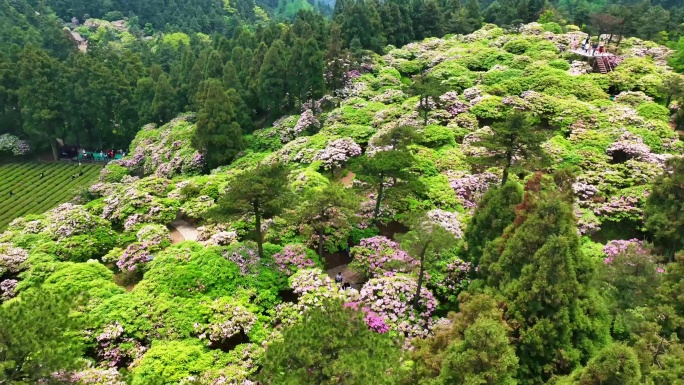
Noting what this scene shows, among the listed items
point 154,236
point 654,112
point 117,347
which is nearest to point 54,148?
point 154,236

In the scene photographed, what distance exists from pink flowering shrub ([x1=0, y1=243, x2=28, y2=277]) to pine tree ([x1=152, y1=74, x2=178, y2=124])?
32237 millimetres

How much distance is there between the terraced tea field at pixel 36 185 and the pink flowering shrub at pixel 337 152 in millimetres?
28923

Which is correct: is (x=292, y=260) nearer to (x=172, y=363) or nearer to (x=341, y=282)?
(x=341, y=282)

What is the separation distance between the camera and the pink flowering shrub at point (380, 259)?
23469 millimetres

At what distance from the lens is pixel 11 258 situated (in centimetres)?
2592

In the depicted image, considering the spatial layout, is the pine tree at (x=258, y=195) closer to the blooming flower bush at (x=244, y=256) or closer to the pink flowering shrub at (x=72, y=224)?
the blooming flower bush at (x=244, y=256)

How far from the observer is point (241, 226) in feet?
Answer: 93.7

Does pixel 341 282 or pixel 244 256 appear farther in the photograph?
pixel 341 282

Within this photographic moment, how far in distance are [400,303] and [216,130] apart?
28696 mm

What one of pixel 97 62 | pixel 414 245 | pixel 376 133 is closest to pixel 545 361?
pixel 414 245

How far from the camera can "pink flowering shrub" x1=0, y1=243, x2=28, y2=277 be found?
25627mm

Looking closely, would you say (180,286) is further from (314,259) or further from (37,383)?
(37,383)

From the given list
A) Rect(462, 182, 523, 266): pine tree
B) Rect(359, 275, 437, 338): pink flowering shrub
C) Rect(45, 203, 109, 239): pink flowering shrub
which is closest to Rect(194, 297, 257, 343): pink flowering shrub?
Rect(359, 275, 437, 338): pink flowering shrub

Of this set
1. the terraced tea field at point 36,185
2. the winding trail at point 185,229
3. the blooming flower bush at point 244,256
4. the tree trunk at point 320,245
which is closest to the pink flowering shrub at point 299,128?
the winding trail at point 185,229
